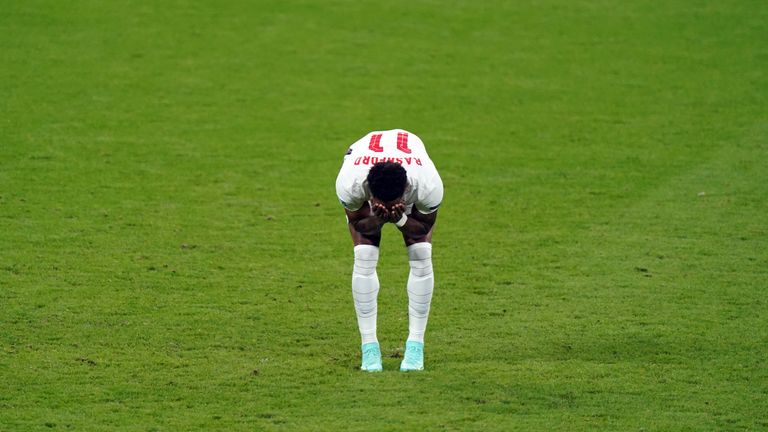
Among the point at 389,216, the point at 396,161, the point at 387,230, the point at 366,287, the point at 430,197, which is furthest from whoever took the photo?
the point at 387,230

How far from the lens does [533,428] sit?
240 inches

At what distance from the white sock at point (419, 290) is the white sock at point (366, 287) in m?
0.23

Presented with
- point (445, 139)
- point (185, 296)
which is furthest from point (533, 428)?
point (445, 139)

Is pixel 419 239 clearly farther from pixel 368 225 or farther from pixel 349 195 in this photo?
pixel 349 195

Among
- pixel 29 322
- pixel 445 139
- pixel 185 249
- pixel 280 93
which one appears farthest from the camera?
pixel 280 93

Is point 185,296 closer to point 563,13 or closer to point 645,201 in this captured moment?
point 645,201

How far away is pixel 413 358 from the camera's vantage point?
7.01 m

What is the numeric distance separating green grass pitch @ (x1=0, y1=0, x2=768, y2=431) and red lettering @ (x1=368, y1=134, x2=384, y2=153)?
1.35 m

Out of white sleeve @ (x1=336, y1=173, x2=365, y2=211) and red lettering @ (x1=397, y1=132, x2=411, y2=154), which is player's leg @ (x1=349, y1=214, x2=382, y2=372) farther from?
red lettering @ (x1=397, y1=132, x2=411, y2=154)

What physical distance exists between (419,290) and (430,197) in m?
0.64

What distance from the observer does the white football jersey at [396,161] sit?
21.7 feet

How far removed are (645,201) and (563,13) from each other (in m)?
6.64

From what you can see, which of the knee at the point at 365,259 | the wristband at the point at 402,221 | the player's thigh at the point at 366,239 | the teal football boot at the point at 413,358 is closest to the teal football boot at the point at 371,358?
the teal football boot at the point at 413,358

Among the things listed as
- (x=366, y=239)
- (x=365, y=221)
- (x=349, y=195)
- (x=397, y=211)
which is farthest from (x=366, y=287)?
(x=397, y=211)
